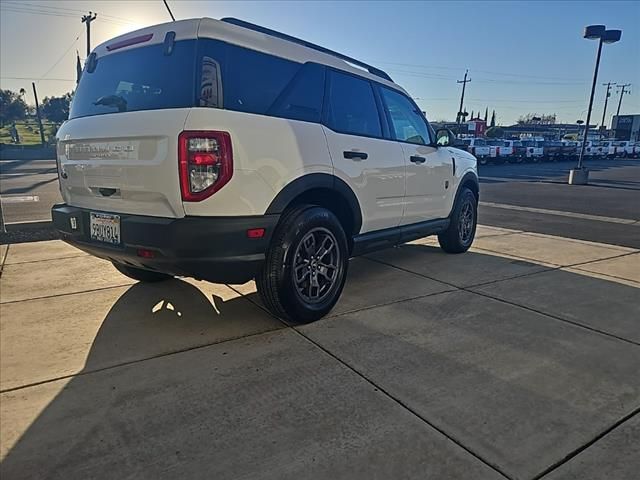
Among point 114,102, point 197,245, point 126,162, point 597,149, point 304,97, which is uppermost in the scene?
point 597,149

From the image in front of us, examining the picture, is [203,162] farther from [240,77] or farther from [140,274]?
[140,274]

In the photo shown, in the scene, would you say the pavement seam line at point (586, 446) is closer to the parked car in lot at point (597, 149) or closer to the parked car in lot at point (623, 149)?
the parked car in lot at point (597, 149)

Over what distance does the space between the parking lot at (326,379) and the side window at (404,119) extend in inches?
55.8

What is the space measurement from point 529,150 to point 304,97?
1302 inches

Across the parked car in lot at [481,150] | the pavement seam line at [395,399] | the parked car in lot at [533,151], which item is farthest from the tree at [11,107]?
the pavement seam line at [395,399]

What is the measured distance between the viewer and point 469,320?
3.48 m

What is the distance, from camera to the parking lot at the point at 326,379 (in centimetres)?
193

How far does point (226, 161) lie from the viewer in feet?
8.62

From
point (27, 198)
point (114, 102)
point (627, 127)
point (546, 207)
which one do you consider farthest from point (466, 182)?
point (627, 127)

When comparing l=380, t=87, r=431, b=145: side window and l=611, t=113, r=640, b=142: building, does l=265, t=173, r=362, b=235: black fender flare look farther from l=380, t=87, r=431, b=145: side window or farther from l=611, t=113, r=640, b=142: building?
l=611, t=113, r=640, b=142: building

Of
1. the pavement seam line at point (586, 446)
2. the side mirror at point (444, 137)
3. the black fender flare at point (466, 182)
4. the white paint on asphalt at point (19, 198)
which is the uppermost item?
the side mirror at point (444, 137)

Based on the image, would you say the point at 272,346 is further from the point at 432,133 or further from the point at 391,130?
the point at 432,133

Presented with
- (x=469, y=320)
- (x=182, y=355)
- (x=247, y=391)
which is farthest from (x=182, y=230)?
(x=469, y=320)

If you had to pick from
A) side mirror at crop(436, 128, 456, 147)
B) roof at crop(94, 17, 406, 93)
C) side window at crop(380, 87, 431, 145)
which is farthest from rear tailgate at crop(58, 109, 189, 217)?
side mirror at crop(436, 128, 456, 147)
